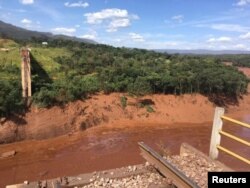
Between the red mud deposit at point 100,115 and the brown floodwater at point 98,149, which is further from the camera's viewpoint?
the red mud deposit at point 100,115

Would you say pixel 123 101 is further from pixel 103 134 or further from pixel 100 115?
pixel 103 134

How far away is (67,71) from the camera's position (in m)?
18.8

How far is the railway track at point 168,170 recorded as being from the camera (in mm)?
4992

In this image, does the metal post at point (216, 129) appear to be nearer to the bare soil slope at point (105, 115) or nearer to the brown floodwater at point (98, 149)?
the brown floodwater at point (98, 149)

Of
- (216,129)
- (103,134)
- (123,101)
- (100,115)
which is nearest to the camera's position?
(216,129)

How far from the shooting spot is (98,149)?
12.5 m

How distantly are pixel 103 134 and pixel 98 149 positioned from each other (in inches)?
83.4

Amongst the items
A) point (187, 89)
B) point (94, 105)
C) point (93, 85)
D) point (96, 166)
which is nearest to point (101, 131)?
point (94, 105)

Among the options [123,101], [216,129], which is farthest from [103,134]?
Answer: [216,129]

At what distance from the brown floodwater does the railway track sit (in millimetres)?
3299

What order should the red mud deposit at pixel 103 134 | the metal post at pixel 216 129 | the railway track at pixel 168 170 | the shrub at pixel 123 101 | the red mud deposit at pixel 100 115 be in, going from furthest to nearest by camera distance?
the shrub at pixel 123 101
the red mud deposit at pixel 100 115
the red mud deposit at pixel 103 134
the metal post at pixel 216 129
the railway track at pixel 168 170

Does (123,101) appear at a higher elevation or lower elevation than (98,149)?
higher

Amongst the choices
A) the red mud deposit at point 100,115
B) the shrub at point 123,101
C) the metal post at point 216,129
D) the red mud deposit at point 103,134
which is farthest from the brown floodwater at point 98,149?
the metal post at point 216,129

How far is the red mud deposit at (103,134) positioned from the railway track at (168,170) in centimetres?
444
